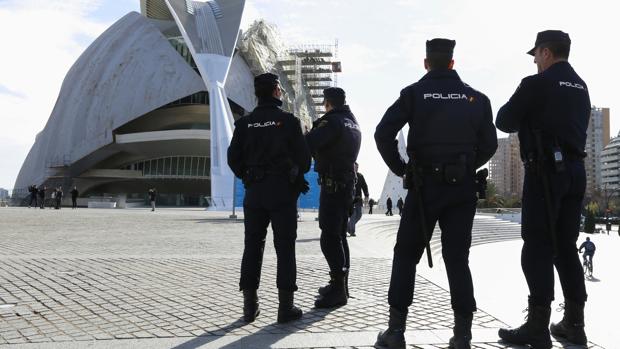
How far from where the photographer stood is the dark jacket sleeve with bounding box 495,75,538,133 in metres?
3.29

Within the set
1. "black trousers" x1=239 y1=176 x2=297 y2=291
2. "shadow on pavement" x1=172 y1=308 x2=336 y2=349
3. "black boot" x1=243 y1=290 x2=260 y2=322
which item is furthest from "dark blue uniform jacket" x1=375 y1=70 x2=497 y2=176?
"black boot" x1=243 y1=290 x2=260 y2=322

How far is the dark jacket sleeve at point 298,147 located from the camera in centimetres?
390

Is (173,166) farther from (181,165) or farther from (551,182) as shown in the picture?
Answer: (551,182)

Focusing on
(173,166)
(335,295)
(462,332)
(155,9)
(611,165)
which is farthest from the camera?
(611,165)

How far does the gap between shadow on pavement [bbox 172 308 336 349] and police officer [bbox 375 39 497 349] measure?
2.17ft

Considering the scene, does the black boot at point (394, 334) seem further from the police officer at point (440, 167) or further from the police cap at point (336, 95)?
the police cap at point (336, 95)

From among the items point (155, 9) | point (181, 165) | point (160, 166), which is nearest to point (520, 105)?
point (181, 165)

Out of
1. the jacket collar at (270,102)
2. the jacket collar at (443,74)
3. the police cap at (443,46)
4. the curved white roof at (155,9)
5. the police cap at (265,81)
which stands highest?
the curved white roof at (155,9)

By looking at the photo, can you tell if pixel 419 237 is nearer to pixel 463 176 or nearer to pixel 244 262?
pixel 463 176

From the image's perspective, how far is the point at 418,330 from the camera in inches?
135

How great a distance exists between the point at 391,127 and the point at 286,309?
59.7 inches

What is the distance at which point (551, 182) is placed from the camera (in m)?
3.21

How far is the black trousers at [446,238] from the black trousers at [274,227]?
0.93 meters

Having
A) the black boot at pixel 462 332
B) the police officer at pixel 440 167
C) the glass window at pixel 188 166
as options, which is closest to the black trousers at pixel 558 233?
the police officer at pixel 440 167
